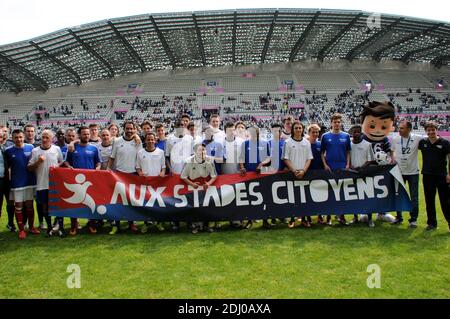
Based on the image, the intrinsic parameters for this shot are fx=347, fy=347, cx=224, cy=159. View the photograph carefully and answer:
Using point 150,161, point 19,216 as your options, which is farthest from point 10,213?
point 150,161

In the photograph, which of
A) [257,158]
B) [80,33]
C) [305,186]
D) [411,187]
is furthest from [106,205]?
[80,33]

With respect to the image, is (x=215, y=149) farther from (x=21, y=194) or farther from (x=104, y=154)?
(x=21, y=194)

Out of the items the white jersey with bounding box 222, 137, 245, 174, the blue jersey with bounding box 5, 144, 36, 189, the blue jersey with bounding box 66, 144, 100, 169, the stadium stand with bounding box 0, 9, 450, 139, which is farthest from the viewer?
the stadium stand with bounding box 0, 9, 450, 139

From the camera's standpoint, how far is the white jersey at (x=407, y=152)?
6.46m

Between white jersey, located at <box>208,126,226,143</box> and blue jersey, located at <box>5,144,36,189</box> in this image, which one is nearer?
blue jersey, located at <box>5,144,36,189</box>

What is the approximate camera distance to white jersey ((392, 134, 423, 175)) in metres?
6.46

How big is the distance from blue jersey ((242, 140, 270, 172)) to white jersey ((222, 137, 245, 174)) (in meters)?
0.13

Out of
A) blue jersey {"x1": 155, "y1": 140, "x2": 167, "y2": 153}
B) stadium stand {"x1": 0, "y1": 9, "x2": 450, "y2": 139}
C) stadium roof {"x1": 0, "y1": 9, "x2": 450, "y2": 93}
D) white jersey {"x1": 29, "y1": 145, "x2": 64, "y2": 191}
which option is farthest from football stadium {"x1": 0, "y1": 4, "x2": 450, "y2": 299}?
stadium stand {"x1": 0, "y1": 9, "x2": 450, "y2": 139}

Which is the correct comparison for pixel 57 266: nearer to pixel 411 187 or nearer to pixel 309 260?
pixel 309 260

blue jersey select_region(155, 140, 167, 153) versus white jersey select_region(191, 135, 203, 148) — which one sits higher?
white jersey select_region(191, 135, 203, 148)

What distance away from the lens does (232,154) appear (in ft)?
22.0

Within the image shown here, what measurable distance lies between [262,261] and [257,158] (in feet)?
7.65

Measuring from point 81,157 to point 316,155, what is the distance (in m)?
4.44

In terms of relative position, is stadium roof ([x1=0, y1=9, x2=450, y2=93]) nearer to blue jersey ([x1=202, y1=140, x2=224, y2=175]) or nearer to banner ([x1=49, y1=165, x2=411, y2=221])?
blue jersey ([x1=202, y1=140, x2=224, y2=175])
